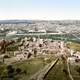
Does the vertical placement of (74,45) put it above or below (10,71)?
above

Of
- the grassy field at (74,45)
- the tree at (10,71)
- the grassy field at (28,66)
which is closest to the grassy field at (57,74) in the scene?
the grassy field at (28,66)

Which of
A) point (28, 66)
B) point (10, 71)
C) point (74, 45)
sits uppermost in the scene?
point (74, 45)

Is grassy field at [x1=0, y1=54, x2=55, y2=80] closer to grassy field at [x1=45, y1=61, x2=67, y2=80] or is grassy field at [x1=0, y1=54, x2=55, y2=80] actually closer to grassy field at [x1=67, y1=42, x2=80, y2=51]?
grassy field at [x1=45, y1=61, x2=67, y2=80]

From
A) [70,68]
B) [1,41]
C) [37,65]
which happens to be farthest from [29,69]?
[1,41]

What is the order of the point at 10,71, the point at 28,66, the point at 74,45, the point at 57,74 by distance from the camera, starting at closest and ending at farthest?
the point at 57,74 → the point at 10,71 → the point at 28,66 → the point at 74,45

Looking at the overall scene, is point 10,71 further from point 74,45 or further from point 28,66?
point 74,45

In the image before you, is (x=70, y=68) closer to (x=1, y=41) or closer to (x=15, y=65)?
(x=15, y=65)

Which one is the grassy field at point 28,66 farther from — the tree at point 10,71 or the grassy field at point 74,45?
the grassy field at point 74,45

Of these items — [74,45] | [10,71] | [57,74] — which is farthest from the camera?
[74,45]

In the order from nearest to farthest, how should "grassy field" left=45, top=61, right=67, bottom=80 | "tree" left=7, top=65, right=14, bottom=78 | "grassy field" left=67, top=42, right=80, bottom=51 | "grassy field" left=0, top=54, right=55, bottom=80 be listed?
1. "grassy field" left=45, top=61, right=67, bottom=80
2. "grassy field" left=0, top=54, right=55, bottom=80
3. "tree" left=7, top=65, right=14, bottom=78
4. "grassy field" left=67, top=42, right=80, bottom=51

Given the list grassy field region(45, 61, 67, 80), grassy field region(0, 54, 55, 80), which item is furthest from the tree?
grassy field region(45, 61, 67, 80)

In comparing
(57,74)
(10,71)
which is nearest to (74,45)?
(57,74)
